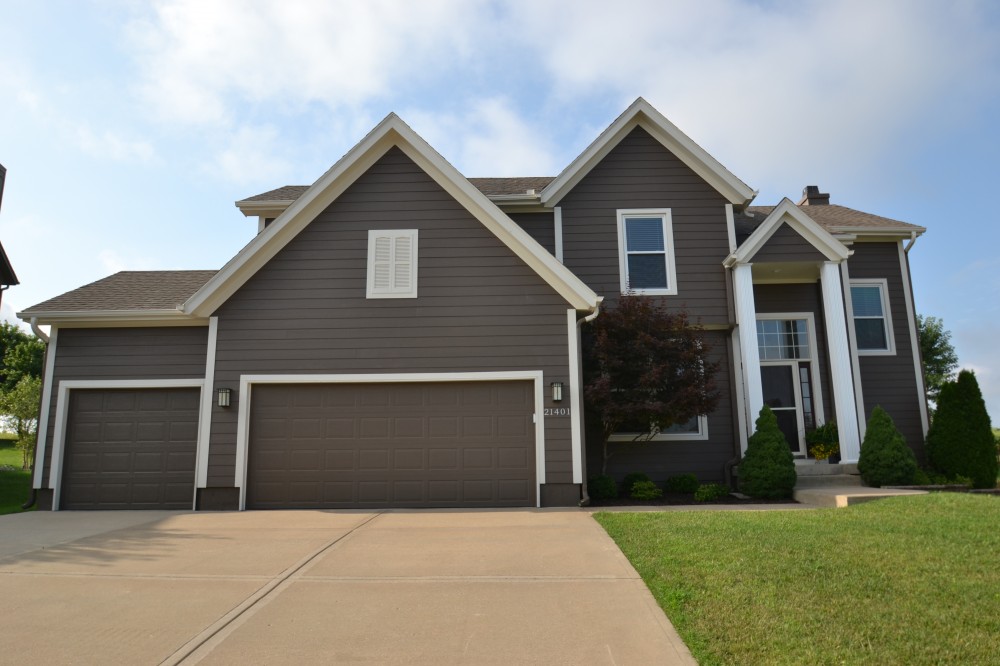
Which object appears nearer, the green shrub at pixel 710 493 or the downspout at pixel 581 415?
the downspout at pixel 581 415

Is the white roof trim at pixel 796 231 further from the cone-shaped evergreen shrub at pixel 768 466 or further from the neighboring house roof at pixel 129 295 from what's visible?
the neighboring house roof at pixel 129 295

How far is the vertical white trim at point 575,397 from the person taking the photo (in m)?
10.4

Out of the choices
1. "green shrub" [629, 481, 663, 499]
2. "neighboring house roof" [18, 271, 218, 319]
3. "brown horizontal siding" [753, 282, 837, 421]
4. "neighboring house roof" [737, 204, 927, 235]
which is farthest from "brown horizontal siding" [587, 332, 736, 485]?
Answer: "neighboring house roof" [18, 271, 218, 319]

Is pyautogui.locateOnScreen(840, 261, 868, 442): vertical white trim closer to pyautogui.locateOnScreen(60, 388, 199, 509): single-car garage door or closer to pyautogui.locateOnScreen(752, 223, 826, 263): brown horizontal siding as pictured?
pyautogui.locateOnScreen(752, 223, 826, 263): brown horizontal siding

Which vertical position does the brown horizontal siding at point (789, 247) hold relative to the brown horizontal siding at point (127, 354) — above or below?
above

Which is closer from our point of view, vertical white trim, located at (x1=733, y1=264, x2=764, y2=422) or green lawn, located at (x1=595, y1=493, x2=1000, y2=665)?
green lawn, located at (x1=595, y1=493, x2=1000, y2=665)

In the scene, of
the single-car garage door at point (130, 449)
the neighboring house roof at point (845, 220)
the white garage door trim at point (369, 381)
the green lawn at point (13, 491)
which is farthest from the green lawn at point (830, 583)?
the green lawn at point (13, 491)

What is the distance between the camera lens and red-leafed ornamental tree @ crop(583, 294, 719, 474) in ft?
35.7

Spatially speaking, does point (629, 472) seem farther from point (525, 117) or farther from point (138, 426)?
point (138, 426)

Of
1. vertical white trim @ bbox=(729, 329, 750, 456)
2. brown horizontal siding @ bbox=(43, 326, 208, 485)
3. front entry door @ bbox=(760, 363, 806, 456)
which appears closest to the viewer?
brown horizontal siding @ bbox=(43, 326, 208, 485)

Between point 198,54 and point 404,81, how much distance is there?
2782mm

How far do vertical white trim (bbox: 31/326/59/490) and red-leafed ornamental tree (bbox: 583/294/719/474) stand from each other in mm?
9315

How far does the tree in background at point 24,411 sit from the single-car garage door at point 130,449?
58.3 ft

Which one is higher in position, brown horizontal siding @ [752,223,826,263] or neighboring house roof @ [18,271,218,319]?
brown horizontal siding @ [752,223,826,263]
